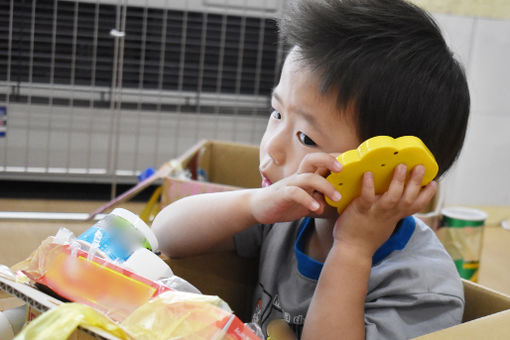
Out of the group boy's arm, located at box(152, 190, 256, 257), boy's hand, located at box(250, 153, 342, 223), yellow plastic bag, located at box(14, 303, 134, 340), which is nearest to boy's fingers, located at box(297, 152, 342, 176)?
boy's hand, located at box(250, 153, 342, 223)

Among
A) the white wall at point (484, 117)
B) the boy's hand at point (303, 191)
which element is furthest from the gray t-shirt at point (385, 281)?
the white wall at point (484, 117)

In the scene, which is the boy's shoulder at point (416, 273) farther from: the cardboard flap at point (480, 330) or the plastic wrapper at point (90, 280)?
the plastic wrapper at point (90, 280)

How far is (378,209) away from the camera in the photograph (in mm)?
584

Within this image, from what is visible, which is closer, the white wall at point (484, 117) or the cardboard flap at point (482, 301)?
the cardboard flap at point (482, 301)

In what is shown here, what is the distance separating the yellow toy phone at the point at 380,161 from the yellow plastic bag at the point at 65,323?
25 centimetres

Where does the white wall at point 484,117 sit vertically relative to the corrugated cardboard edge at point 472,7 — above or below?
below

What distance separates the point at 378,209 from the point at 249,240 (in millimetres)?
262

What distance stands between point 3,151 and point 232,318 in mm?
1317

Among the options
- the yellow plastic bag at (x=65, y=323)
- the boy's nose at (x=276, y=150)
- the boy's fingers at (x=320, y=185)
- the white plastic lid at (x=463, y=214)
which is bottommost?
the white plastic lid at (x=463, y=214)

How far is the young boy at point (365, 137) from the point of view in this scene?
0.59 m

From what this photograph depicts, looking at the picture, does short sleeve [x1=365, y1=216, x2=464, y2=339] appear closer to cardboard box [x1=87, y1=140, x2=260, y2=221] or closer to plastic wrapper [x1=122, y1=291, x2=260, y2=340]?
plastic wrapper [x1=122, y1=291, x2=260, y2=340]

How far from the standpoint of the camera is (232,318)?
404mm

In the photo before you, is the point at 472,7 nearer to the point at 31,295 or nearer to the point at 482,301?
the point at 482,301

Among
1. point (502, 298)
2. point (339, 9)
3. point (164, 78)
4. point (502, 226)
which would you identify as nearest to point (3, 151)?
point (164, 78)
